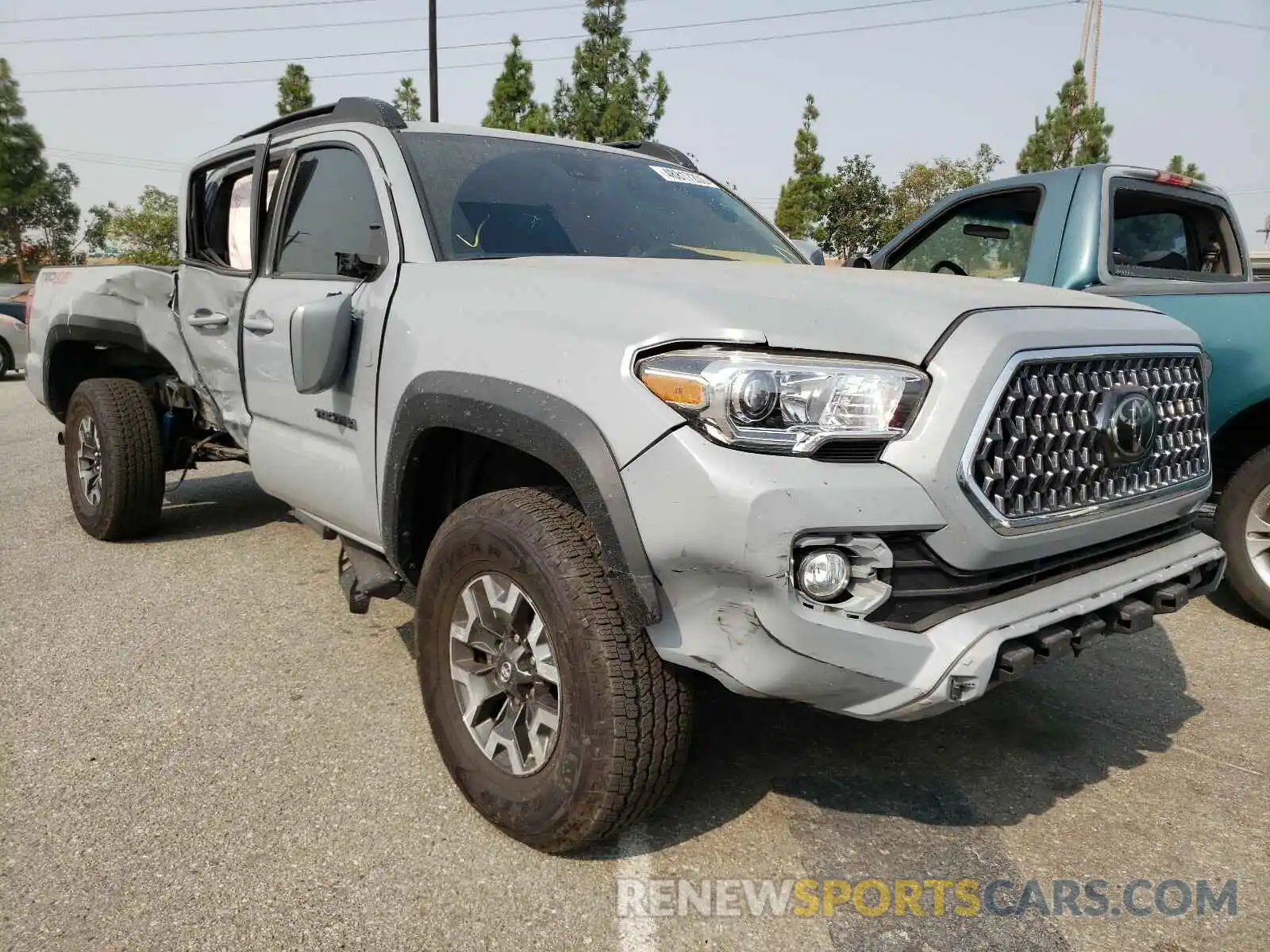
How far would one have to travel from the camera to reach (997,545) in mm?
2023

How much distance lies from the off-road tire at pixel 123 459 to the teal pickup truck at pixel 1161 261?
3.67m

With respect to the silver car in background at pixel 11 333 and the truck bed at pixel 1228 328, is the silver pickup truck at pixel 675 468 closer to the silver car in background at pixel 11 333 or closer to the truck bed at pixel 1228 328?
the truck bed at pixel 1228 328

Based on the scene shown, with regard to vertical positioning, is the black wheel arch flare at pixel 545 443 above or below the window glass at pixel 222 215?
below

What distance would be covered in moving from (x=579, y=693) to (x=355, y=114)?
2400 millimetres

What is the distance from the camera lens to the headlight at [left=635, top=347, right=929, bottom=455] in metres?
1.91

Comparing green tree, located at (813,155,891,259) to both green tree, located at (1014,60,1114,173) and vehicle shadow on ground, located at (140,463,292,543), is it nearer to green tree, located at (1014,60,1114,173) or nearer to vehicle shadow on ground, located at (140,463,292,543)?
green tree, located at (1014,60,1114,173)

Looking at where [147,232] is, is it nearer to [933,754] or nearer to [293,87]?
[293,87]

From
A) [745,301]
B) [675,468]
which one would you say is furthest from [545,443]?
[745,301]

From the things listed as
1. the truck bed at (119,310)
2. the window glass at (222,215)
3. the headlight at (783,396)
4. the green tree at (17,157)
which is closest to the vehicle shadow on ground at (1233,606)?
the headlight at (783,396)

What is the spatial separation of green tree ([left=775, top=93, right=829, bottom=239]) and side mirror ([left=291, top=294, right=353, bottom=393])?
24.4 m

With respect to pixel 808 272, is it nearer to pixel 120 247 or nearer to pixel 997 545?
pixel 997 545

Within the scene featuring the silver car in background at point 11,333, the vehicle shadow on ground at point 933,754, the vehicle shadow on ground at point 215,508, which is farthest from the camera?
the silver car in background at point 11,333

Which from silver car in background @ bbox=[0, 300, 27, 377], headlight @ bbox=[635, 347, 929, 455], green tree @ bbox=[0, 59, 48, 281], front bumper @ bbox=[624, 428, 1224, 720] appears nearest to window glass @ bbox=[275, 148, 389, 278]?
headlight @ bbox=[635, 347, 929, 455]

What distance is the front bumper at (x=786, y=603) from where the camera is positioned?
1.85 meters
